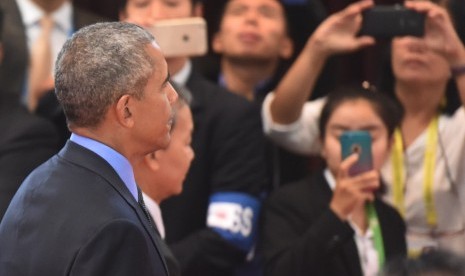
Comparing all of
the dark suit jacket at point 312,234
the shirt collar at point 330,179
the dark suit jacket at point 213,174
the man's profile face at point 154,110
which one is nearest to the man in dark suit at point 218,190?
the dark suit jacket at point 213,174

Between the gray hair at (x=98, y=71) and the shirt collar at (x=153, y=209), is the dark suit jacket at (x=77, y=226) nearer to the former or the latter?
the gray hair at (x=98, y=71)

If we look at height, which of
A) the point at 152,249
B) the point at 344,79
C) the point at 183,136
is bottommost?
the point at 344,79

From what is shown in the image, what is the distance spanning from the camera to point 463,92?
3.12m

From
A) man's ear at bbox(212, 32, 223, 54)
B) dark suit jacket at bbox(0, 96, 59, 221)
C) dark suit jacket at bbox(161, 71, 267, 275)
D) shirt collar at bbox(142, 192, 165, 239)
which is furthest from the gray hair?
man's ear at bbox(212, 32, 223, 54)

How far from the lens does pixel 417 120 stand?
3314 millimetres

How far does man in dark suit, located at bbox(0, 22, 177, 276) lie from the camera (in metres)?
1.81

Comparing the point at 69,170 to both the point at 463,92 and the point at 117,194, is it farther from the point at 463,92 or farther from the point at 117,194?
the point at 463,92

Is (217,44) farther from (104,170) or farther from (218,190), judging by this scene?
(104,170)

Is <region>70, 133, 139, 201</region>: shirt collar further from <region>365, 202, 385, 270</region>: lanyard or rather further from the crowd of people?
<region>365, 202, 385, 270</region>: lanyard

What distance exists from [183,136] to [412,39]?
35.9 inches

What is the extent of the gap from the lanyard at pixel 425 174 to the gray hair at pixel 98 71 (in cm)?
144

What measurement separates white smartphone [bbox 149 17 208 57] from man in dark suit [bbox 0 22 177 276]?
1248 millimetres

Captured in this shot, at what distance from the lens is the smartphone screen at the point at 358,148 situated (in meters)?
3.00

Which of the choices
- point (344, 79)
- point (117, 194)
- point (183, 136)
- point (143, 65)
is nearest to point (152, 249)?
point (117, 194)
